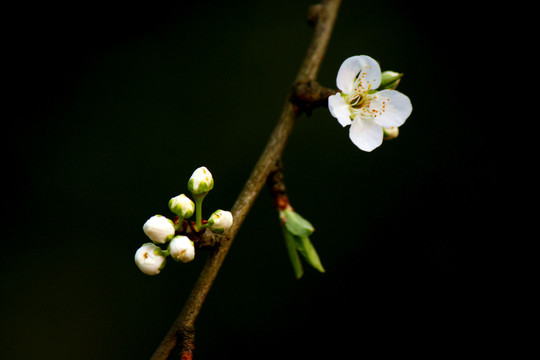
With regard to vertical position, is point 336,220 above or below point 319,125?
below

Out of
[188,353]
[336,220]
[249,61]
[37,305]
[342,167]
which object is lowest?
[188,353]

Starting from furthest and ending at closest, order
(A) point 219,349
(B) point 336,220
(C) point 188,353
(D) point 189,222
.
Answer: (B) point 336,220 < (A) point 219,349 < (D) point 189,222 < (C) point 188,353

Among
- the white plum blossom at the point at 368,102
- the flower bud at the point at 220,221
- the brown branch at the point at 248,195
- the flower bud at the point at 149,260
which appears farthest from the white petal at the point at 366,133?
the flower bud at the point at 149,260

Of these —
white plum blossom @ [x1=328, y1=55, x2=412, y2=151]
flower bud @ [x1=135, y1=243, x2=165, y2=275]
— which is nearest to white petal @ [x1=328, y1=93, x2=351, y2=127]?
white plum blossom @ [x1=328, y1=55, x2=412, y2=151]

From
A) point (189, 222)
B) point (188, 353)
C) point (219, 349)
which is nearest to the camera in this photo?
point (188, 353)

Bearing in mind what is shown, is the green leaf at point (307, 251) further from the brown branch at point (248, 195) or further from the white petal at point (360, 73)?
the white petal at point (360, 73)

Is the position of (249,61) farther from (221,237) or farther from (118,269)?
(221,237)

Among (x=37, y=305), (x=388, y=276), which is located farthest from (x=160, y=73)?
(x=388, y=276)
